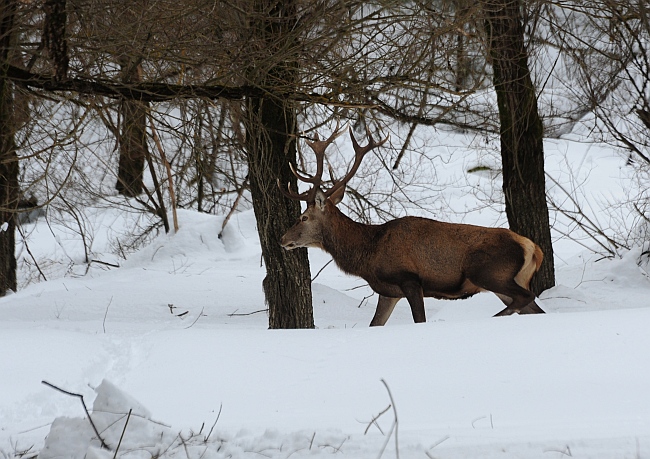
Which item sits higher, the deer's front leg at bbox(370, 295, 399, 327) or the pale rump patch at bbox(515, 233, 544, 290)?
the pale rump patch at bbox(515, 233, 544, 290)

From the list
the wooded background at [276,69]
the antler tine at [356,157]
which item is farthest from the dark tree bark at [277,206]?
the antler tine at [356,157]

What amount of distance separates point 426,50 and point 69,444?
16.9ft

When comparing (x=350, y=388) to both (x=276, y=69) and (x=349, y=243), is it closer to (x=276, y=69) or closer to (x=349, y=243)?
(x=276, y=69)

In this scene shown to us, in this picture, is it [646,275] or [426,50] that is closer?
[426,50]

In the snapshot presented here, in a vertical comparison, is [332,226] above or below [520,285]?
above

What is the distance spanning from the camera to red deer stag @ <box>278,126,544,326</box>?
8.49m

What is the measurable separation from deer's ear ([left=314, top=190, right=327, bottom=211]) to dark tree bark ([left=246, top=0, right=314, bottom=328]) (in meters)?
0.24

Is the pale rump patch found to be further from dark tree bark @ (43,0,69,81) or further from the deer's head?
dark tree bark @ (43,0,69,81)

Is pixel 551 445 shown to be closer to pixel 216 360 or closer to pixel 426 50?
pixel 216 360

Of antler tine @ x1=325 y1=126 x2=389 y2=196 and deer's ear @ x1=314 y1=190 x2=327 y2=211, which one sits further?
deer's ear @ x1=314 y1=190 x2=327 y2=211

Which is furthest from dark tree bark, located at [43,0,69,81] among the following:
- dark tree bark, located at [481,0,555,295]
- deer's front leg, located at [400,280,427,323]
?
dark tree bark, located at [481,0,555,295]

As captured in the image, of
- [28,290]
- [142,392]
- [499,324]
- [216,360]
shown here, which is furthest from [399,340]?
[28,290]

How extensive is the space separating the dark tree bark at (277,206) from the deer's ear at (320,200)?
0.24 metres

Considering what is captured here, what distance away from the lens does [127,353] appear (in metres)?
6.18
